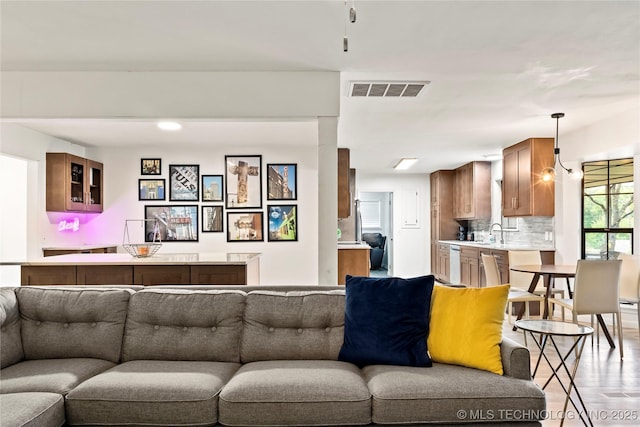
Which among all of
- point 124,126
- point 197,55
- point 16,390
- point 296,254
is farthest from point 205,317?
point 296,254

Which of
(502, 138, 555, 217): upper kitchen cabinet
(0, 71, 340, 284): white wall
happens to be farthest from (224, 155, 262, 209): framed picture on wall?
(502, 138, 555, 217): upper kitchen cabinet

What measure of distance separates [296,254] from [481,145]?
319 centimetres

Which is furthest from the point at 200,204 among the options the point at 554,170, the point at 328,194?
the point at 554,170

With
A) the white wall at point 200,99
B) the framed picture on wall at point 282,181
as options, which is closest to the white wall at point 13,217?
the white wall at point 200,99

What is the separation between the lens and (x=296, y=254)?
701 cm

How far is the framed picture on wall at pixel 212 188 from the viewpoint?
278 inches

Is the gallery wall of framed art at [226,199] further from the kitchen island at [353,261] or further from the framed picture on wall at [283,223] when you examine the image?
the kitchen island at [353,261]

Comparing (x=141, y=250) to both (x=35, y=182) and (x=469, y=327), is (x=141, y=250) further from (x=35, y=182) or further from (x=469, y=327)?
(x=469, y=327)

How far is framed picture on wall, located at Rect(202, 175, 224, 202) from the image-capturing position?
7051 mm

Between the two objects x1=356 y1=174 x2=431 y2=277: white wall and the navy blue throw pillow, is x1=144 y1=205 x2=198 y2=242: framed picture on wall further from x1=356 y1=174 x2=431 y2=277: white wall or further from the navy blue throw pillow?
the navy blue throw pillow

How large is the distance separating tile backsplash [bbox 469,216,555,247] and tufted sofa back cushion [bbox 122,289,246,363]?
17.1 feet

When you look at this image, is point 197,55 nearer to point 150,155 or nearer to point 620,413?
point 620,413

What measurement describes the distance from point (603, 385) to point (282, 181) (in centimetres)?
484

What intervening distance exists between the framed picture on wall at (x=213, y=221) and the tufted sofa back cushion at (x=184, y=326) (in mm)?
4324
